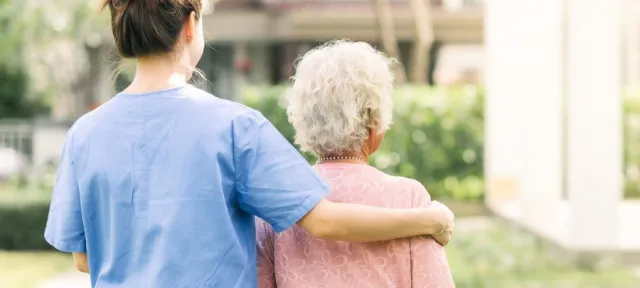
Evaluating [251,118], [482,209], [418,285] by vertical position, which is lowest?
[482,209]

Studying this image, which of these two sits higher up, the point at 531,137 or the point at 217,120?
the point at 217,120

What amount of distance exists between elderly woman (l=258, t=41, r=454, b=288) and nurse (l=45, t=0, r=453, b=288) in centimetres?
16

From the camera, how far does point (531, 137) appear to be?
1127cm

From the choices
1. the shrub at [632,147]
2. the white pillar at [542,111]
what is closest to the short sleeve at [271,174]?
the white pillar at [542,111]

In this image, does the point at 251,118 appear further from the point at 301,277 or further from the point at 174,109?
the point at 301,277

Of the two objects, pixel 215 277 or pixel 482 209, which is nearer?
pixel 215 277

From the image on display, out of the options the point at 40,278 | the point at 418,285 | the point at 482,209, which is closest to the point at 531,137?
the point at 482,209

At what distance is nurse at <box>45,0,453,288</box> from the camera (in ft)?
7.89

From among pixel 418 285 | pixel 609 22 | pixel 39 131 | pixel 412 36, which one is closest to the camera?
pixel 418 285

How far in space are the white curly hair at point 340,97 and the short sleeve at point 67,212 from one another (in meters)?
0.60

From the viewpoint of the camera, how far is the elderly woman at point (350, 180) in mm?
2658

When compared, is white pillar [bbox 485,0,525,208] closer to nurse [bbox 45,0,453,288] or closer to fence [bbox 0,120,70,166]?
fence [bbox 0,120,70,166]

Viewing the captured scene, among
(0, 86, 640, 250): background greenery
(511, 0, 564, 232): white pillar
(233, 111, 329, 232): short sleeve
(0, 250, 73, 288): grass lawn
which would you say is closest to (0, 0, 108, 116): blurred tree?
(0, 86, 640, 250): background greenery

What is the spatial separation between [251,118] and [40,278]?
7.26 meters
